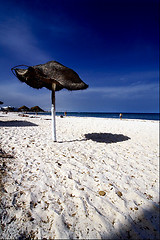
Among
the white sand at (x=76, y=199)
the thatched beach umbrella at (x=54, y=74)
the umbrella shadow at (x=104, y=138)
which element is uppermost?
the thatched beach umbrella at (x=54, y=74)

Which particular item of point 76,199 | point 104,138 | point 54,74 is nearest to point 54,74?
point 54,74

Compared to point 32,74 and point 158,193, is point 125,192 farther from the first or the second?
point 32,74

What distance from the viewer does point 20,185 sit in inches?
94.0

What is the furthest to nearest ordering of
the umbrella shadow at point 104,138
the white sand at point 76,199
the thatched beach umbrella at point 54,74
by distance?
1. the umbrella shadow at point 104,138
2. the thatched beach umbrella at point 54,74
3. the white sand at point 76,199

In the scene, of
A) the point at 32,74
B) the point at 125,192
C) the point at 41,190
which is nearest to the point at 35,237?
the point at 41,190

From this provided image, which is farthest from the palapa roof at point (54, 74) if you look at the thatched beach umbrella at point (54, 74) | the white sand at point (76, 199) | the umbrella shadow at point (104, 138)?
the umbrella shadow at point (104, 138)

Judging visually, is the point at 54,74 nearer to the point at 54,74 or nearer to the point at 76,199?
the point at 54,74

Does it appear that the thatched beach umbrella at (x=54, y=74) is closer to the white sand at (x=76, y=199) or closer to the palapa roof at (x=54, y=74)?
the palapa roof at (x=54, y=74)

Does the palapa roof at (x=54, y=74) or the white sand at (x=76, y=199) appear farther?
the palapa roof at (x=54, y=74)

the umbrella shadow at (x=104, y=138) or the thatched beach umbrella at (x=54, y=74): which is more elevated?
the thatched beach umbrella at (x=54, y=74)

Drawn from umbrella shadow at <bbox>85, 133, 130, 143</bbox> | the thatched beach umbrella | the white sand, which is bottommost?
the white sand

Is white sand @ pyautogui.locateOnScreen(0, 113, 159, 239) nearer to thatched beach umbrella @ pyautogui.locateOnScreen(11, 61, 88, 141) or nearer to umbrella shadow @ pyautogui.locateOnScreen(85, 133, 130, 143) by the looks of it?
umbrella shadow @ pyautogui.locateOnScreen(85, 133, 130, 143)

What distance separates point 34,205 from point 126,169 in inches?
110

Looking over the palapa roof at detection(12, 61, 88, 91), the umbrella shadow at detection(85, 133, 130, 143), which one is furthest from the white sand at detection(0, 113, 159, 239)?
the palapa roof at detection(12, 61, 88, 91)
